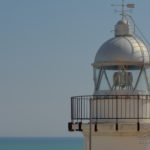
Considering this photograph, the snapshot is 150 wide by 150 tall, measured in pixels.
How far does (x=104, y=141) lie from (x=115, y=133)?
35cm

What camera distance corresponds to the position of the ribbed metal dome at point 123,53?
14.3m

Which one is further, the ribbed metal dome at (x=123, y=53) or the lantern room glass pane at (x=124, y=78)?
the lantern room glass pane at (x=124, y=78)

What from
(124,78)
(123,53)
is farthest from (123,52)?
(124,78)

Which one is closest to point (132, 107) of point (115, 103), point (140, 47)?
point (115, 103)

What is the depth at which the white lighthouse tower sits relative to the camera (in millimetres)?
14297

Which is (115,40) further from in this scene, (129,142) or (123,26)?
(129,142)

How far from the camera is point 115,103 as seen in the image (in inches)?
568

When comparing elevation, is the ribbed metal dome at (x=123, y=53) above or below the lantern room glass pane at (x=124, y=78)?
above

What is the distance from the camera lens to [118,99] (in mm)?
14422

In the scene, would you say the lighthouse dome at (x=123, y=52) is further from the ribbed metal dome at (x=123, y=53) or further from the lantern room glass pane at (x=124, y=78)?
the lantern room glass pane at (x=124, y=78)

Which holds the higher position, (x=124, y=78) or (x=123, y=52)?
(x=123, y=52)

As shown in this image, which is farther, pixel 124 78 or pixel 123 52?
pixel 124 78

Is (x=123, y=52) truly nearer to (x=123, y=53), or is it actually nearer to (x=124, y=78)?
(x=123, y=53)

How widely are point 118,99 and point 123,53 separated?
3.07 feet
